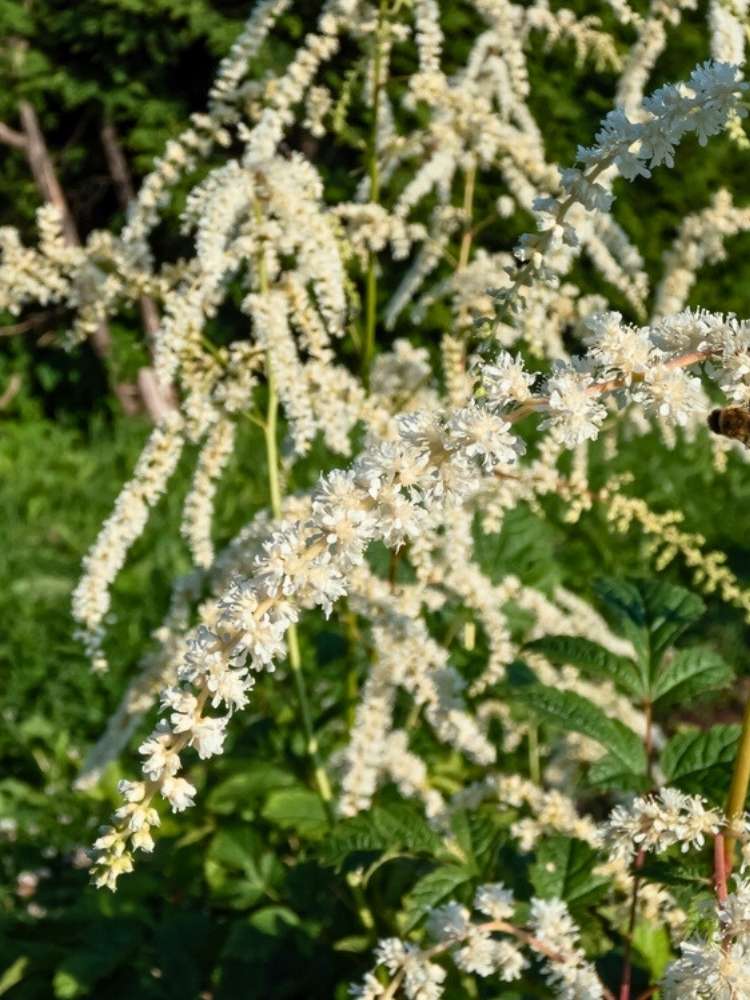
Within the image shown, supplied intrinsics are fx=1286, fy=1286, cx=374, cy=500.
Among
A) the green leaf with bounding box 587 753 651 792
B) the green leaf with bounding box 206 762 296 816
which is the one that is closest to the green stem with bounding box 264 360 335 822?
the green leaf with bounding box 206 762 296 816

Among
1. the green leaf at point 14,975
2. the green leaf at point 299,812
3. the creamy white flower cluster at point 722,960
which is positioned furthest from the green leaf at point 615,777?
the green leaf at point 14,975

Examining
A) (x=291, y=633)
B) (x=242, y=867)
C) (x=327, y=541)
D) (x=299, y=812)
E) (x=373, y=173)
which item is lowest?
(x=242, y=867)

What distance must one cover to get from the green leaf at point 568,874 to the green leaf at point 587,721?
17cm

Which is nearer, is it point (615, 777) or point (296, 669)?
point (615, 777)

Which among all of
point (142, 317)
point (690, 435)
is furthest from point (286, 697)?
point (142, 317)

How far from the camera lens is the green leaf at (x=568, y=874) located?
6.25ft

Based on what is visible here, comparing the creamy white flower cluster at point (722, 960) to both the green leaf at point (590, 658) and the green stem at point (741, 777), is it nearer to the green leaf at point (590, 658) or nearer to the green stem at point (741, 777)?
the green stem at point (741, 777)

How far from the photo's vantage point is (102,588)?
101 inches

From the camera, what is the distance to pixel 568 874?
1941 millimetres

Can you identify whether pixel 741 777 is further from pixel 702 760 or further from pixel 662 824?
pixel 702 760

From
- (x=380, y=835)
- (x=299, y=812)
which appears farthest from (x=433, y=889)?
(x=299, y=812)

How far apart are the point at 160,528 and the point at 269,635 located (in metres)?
5.11

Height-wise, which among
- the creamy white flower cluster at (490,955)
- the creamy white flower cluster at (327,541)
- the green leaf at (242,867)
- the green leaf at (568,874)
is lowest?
the green leaf at (242,867)

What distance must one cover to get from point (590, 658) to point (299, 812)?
0.94 metres
